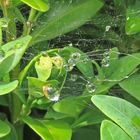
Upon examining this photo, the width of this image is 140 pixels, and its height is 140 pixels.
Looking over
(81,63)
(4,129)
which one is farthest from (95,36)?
(4,129)

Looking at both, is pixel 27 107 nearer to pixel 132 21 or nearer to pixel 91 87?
pixel 91 87

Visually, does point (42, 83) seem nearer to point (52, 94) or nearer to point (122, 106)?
point (52, 94)

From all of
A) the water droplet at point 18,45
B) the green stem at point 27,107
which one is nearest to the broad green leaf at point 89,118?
the green stem at point 27,107

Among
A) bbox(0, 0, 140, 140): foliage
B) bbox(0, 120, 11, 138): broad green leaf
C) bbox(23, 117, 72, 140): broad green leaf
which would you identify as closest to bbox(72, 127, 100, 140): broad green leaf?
bbox(0, 0, 140, 140): foliage

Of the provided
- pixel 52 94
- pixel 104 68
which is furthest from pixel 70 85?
pixel 52 94

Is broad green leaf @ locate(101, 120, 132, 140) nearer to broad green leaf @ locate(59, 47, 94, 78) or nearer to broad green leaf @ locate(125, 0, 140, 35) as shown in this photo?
broad green leaf @ locate(59, 47, 94, 78)

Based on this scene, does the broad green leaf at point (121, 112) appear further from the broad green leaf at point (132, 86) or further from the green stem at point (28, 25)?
the green stem at point (28, 25)
